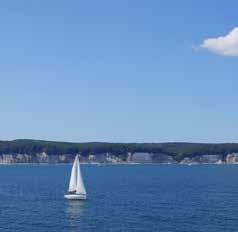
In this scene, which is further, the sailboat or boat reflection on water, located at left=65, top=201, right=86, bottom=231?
A: the sailboat

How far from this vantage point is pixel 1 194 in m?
154

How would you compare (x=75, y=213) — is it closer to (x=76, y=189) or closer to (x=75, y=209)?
(x=75, y=209)

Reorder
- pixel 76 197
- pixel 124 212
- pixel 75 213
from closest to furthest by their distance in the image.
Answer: pixel 124 212
pixel 75 213
pixel 76 197

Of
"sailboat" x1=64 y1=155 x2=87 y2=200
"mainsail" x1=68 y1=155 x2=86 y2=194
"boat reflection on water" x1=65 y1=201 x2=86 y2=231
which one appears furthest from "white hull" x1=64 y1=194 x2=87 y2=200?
"boat reflection on water" x1=65 y1=201 x2=86 y2=231

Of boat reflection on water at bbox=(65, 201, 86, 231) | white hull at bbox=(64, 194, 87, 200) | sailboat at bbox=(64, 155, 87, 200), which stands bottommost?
boat reflection on water at bbox=(65, 201, 86, 231)

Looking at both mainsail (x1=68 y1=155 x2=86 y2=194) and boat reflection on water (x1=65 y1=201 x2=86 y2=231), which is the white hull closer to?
mainsail (x1=68 y1=155 x2=86 y2=194)

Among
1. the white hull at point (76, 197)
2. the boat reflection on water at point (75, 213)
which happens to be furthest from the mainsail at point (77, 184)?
the boat reflection on water at point (75, 213)

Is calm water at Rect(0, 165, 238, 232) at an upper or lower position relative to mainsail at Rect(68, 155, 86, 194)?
lower

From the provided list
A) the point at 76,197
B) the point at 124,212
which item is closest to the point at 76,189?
the point at 76,197

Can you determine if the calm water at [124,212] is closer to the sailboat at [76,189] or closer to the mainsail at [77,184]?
the sailboat at [76,189]

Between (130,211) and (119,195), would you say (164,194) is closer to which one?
(119,195)

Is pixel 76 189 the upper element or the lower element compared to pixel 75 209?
upper

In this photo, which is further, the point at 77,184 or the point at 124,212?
the point at 77,184

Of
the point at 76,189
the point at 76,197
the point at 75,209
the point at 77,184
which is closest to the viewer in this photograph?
the point at 75,209
